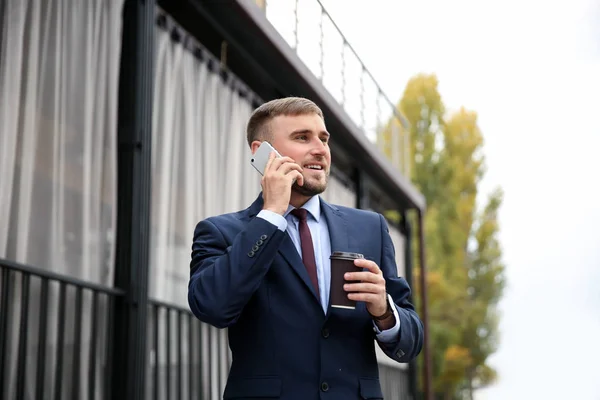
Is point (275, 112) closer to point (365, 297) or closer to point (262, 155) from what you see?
point (262, 155)

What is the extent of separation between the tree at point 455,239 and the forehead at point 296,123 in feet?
96.2

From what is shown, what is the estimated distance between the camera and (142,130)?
522cm

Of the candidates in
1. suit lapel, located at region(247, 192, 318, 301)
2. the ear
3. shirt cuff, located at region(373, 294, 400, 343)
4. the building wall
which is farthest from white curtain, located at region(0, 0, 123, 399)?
shirt cuff, located at region(373, 294, 400, 343)

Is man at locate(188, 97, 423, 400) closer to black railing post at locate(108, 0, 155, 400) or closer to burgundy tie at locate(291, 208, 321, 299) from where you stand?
burgundy tie at locate(291, 208, 321, 299)

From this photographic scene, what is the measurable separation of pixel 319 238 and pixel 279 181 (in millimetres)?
294

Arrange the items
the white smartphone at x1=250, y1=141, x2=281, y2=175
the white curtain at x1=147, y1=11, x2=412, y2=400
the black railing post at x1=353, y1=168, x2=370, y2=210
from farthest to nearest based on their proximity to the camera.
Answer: the black railing post at x1=353, y1=168, x2=370, y2=210, the white curtain at x1=147, y1=11, x2=412, y2=400, the white smartphone at x1=250, y1=141, x2=281, y2=175

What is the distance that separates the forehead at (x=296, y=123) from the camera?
242cm

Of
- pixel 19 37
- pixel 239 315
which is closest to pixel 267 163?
pixel 239 315

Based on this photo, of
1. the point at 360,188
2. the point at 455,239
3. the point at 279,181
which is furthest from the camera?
the point at 455,239

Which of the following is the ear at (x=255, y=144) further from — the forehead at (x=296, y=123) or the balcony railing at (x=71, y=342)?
the balcony railing at (x=71, y=342)

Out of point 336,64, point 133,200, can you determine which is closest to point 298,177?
point 133,200

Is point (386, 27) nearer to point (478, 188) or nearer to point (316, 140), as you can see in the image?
point (478, 188)

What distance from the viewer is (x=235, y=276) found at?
2.07 m

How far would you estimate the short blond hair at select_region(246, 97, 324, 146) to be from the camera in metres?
2.47
